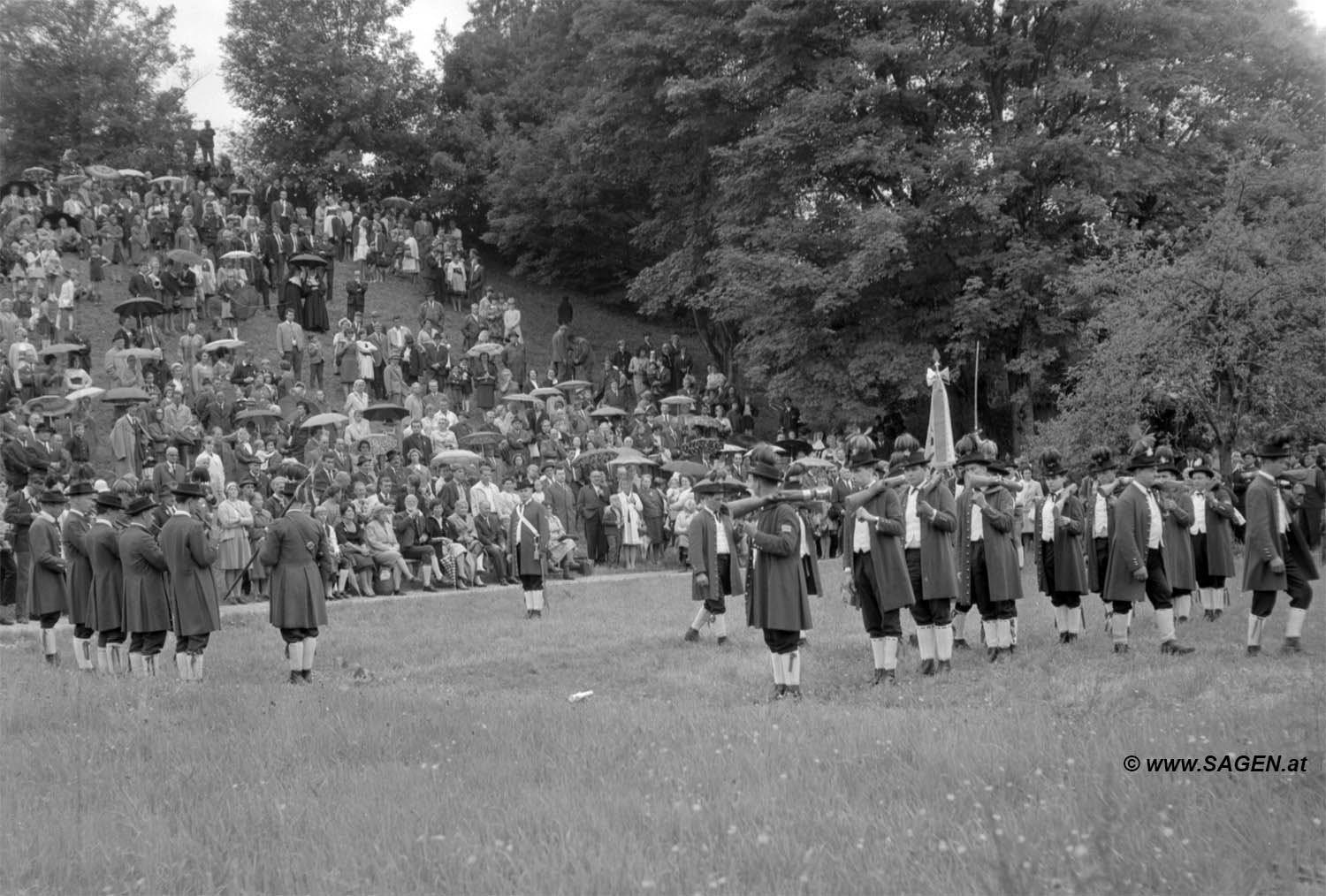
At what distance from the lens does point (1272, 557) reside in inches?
489

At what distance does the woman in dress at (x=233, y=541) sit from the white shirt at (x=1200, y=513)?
14.9 m

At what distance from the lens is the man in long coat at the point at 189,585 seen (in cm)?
1334

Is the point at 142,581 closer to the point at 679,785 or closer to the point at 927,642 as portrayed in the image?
the point at 679,785

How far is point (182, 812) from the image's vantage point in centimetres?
802

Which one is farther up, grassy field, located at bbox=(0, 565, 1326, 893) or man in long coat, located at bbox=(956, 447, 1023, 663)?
man in long coat, located at bbox=(956, 447, 1023, 663)

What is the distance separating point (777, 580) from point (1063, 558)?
4543 millimetres

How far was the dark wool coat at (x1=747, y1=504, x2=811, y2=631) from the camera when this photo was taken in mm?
11688

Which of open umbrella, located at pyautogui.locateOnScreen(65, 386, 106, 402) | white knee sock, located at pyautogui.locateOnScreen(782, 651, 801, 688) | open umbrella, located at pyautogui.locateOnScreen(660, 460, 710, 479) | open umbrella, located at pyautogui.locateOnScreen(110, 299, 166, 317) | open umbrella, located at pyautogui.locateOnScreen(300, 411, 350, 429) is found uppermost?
open umbrella, located at pyautogui.locateOnScreen(110, 299, 166, 317)

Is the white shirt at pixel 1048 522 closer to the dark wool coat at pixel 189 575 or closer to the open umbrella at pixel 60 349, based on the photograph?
the dark wool coat at pixel 189 575

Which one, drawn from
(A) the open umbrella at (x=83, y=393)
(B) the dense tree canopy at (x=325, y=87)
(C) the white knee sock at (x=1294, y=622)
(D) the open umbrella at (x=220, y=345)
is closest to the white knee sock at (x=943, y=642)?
(C) the white knee sock at (x=1294, y=622)

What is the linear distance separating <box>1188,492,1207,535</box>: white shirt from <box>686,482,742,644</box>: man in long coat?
6003 mm

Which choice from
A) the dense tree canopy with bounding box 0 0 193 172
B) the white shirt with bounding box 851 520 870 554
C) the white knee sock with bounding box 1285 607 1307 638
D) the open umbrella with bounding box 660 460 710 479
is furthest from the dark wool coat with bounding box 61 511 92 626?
the dense tree canopy with bounding box 0 0 193 172

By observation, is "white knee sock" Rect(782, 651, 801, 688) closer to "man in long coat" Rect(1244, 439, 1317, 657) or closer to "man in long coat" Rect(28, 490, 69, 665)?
"man in long coat" Rect(1244, 439, 1317, 657)

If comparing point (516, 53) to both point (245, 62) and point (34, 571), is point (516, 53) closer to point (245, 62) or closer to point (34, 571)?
point (245, 62)
